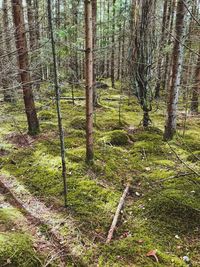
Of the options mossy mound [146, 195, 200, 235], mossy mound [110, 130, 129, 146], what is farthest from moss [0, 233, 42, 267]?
mossy mound [110, 130, 129, 146]

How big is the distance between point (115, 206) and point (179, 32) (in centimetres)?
523

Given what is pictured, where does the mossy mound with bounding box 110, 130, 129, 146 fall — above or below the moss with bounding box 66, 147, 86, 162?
below

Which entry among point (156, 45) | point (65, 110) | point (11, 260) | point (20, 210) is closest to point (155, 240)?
→ point (11, 260)

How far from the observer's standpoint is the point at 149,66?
26.6 ft

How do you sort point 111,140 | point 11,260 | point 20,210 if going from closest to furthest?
point 11,260, point 20,210, point 111,140

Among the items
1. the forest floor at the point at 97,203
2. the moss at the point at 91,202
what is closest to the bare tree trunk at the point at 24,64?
the forest floor at the point at 97,203

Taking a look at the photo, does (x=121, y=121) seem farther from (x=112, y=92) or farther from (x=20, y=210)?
(x=112, y=92)

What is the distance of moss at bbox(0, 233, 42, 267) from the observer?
3012 mm

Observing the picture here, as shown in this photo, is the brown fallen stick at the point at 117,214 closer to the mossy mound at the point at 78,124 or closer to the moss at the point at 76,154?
the moss at the point at 76,154

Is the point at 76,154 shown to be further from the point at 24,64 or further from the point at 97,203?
the point at 24,64

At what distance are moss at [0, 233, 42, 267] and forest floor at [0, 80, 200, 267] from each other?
0.01m

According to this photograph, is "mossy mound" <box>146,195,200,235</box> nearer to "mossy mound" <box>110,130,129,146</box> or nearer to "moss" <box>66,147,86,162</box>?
"moss" <box>66,147,86,162</box>

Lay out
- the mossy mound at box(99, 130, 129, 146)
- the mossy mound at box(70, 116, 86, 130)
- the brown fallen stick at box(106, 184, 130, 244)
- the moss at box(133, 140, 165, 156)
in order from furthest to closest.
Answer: the mossy mound at box(70, 116, 86, 130) < the mossy mound at box(99, 130, 129, 146) < the moss at box(133, 140, 165, 156) < the brown fallen stick at box(106, 184, 130, 244)

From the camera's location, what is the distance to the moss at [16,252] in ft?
9.88
